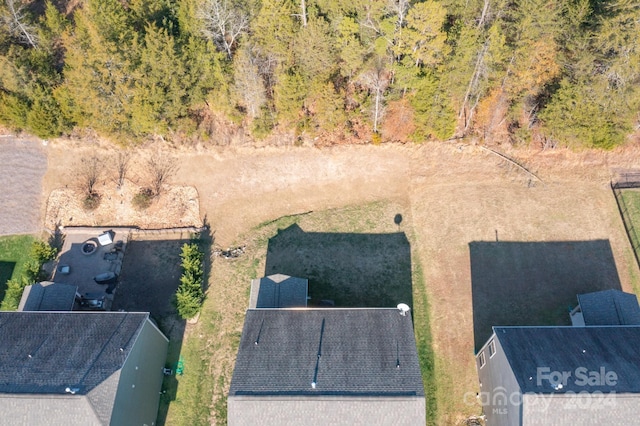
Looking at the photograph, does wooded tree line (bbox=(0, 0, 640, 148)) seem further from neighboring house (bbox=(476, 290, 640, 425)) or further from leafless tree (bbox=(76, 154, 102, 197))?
neighboring house (bbox=(476, 290, 640, 425))

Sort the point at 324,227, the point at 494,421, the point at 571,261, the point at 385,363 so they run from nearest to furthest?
the point at 385,363 → the point at 494,421 → the point at 571,261 → the point at 324,227

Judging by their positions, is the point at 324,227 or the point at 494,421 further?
the point at 324,227

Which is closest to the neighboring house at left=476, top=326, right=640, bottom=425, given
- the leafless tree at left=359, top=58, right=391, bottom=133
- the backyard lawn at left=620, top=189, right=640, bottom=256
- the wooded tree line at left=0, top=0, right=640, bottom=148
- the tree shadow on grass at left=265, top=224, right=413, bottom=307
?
the tree shadow on grass at left=265, top=224, right=413, bottom=307

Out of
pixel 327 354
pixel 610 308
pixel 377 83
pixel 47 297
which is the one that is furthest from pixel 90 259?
pixel 610 308

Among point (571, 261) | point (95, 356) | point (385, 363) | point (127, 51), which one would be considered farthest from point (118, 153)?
point (571, 261)

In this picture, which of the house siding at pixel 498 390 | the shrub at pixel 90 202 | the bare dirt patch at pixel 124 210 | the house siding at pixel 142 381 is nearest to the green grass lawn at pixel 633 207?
the house siding at pixel 498 390

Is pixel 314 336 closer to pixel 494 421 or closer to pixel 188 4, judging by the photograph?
pixel 494 421

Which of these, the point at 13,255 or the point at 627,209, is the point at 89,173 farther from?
the point at 627,209
